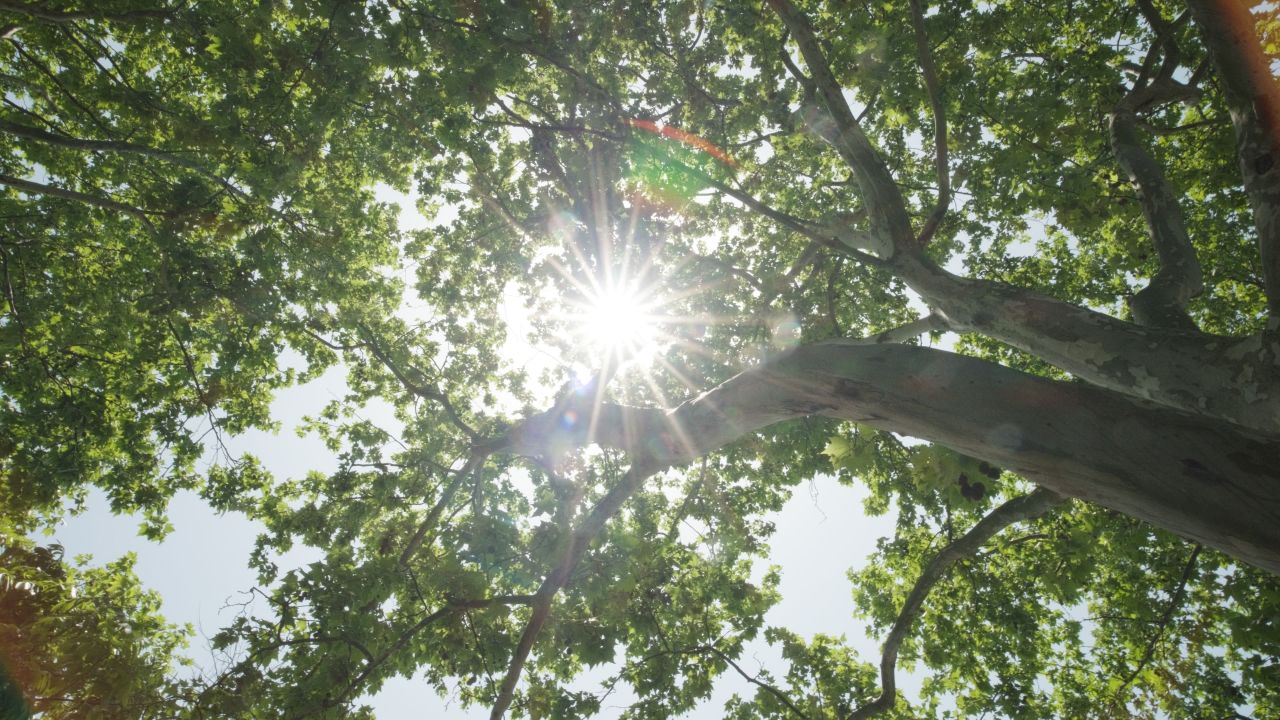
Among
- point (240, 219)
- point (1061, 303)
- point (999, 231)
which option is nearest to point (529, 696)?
point (1061, 303)

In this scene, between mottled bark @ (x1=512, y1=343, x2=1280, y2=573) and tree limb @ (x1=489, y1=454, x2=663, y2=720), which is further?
tree limb @ (x1=489, y1=454, x2=663, y2=720)

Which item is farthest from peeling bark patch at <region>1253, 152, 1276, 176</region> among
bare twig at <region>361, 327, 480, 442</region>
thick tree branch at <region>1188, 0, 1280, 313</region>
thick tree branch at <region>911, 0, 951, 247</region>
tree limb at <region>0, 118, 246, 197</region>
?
tree limb at <region>0, 118, 246, 197</region>

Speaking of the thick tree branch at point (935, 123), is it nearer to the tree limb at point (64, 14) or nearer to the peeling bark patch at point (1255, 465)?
the peeling bark patch at point (1255, 465)

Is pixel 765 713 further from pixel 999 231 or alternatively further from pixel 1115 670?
pixel 999 231

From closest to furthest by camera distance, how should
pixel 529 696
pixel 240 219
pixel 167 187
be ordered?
pixel 529 696, pixel 240 219, pixel 167 187

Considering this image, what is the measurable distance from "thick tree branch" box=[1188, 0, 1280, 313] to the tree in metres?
0.02

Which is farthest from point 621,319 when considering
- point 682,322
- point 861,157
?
point 861,157

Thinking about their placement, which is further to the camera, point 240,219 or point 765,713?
point 240,219

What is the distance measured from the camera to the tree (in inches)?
128

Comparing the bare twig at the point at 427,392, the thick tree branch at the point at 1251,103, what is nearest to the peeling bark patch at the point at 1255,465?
the thick tree branch at the point at 1251,103

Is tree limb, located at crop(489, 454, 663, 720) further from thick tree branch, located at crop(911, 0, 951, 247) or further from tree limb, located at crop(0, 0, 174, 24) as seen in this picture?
tree limb, located at crop(0, 0, 174, 24)

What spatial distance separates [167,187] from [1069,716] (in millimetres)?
13840

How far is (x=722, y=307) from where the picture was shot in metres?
9.85

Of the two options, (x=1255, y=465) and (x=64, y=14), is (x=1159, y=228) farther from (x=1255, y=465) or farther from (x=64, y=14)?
(x=64, y=14)
